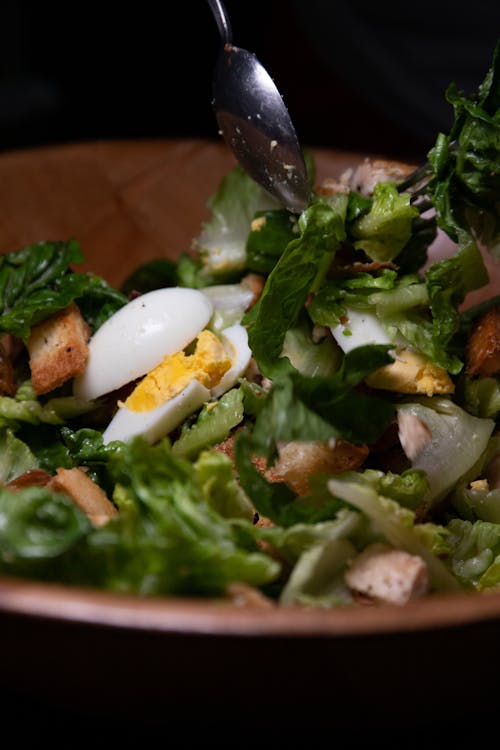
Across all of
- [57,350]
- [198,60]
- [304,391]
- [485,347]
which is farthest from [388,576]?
[198,60]

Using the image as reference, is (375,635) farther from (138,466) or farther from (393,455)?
(393,455)

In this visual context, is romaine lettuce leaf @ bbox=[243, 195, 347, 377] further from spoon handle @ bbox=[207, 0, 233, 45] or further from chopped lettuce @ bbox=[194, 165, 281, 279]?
spoon handle @ bbox=[207, 0, 233, 45]

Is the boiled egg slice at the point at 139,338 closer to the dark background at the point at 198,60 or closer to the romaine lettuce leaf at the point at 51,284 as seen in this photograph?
the romaine lettuce leaf at the point at 51,284

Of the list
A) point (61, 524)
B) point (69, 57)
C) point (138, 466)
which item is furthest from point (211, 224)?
point (69, 57)

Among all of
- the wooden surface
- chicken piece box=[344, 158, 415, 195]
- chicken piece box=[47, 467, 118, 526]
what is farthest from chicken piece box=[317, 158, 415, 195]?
chicken piece box=[47, 467, 118, 526]

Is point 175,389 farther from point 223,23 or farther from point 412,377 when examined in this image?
point 223,23

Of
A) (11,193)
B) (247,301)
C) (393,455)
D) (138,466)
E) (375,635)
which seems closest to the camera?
(375,635)

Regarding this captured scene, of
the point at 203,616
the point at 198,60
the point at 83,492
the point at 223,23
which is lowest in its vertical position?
the point at 198,60
